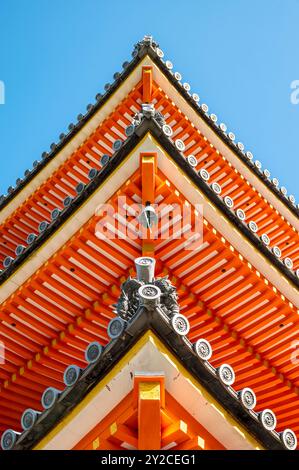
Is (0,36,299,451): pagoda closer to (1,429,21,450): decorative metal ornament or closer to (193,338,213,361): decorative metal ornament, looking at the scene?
(193,338,213,361): decorative metal ornament

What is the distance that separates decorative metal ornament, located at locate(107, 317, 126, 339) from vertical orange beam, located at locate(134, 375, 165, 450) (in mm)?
481

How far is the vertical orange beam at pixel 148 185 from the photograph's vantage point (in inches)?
332

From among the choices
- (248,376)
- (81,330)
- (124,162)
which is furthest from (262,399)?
(124,162)

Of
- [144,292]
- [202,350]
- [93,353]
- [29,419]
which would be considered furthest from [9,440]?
[202,350]

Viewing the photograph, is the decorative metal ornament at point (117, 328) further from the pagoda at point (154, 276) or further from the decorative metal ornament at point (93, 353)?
the pagoda at point (154, 276)

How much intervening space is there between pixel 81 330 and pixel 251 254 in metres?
3.04

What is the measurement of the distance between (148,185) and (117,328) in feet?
11.6

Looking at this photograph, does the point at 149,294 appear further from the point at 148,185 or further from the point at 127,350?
the point at 148,185

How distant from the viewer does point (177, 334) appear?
209 inches

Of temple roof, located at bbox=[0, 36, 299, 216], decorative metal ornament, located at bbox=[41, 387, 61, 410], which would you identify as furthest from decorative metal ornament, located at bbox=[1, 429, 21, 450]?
temple roof, located at bbox=[0, 36, 299, 216]

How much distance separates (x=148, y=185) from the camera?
855 cm

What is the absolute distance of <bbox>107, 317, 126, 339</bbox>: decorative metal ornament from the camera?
5328 millimetres

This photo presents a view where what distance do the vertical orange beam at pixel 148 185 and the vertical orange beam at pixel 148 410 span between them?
3674 millimetres
